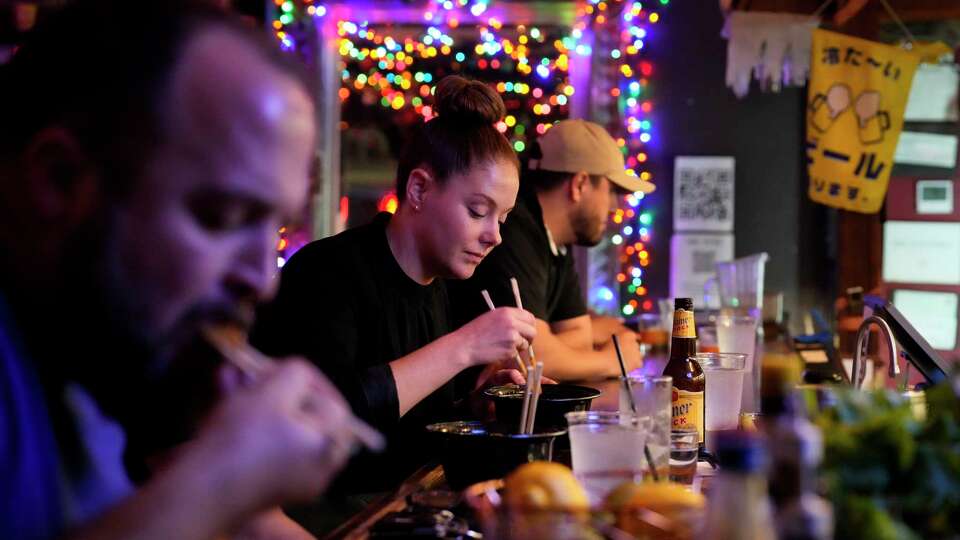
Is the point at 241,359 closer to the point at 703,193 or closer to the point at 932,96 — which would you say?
the point at 703,193

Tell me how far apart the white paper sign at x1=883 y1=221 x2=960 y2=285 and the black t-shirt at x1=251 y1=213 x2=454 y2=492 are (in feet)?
12.9

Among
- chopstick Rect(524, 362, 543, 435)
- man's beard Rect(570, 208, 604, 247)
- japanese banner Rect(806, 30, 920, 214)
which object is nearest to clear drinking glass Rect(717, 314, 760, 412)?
man's beard Rect(570, 208, 604, 247)

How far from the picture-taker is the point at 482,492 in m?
1.54

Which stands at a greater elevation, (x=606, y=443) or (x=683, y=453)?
(x=606, y=443)

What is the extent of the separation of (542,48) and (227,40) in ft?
18.2

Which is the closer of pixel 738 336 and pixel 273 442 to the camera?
pixel 273 442

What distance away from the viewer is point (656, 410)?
1818mm

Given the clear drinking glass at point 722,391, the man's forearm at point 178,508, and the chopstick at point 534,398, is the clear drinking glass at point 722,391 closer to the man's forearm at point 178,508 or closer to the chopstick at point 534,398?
the chopstick at point 534,398

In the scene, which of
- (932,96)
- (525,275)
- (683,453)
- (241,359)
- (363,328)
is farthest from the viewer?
(932,96)

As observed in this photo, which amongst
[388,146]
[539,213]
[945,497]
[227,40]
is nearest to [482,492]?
[945,497]

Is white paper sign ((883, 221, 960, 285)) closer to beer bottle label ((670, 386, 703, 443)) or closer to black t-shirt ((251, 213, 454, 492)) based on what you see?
black t-shirt ((251, 213, 454, 492))

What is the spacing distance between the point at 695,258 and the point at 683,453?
161 inches

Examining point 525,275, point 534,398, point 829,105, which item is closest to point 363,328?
point 534,398

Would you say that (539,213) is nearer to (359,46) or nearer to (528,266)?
(528,266)
